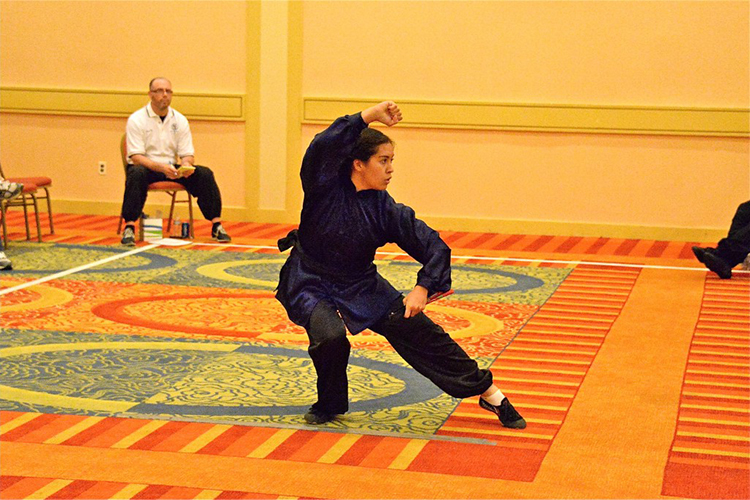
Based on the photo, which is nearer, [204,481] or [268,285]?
[204,481]

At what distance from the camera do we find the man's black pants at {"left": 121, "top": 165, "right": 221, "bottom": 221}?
324 inches

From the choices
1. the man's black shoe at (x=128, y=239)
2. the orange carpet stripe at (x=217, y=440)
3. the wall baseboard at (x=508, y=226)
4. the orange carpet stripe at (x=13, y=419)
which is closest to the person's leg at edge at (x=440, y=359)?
the orange carpet stripe at (x=217, y=440)

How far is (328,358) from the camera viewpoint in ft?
12.4

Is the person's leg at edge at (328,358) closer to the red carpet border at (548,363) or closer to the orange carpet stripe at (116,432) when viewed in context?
the red carpet border at (548,363)

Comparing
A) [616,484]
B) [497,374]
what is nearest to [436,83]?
[497,374]

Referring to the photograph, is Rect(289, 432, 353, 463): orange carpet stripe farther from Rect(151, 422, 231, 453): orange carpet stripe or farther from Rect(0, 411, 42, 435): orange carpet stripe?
Rect(0, 411, 42, 435): orange carpet stripe

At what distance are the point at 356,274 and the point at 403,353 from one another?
314 millimetres

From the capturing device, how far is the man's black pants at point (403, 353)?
3768 millimetres

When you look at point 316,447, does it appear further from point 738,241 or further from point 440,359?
point 738,241

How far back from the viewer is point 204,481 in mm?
3188

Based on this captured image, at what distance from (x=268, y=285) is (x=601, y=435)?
320 centimetres

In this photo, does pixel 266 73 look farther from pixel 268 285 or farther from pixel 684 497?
pixel 684 497

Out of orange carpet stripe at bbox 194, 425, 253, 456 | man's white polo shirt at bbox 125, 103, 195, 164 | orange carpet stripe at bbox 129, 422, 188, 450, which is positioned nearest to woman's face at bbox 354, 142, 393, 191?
orange carpet stripe at bbox 194, 425, 253, 456

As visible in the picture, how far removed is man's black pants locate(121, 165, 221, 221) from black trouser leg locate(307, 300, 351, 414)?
4693 millimetres
